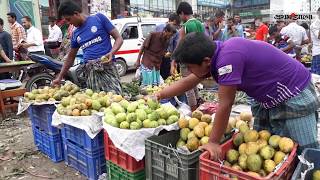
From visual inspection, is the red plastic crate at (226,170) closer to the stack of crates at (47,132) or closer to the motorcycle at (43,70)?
the stack of crates at (47,132)

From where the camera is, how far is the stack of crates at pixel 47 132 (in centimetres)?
450

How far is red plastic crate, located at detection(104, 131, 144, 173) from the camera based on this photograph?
312cm

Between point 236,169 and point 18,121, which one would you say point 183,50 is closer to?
point 236,169

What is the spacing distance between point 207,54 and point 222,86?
0.78ft

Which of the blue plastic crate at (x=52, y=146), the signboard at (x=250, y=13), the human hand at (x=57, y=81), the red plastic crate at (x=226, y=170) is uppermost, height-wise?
the signboard at (x=250, y=13)

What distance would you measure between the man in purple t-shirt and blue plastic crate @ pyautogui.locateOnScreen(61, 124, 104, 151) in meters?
1.59

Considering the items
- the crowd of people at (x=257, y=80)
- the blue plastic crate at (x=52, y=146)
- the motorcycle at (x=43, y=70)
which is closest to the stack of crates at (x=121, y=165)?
the crowd of people at (x=257, y=80)

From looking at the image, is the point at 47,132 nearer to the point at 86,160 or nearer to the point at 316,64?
the point at 86,160

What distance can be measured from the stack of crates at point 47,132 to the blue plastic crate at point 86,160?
247mm

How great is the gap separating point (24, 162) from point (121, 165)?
2094 mm

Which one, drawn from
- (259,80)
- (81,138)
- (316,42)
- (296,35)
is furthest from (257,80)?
(296,35)

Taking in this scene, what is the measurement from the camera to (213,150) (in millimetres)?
2439

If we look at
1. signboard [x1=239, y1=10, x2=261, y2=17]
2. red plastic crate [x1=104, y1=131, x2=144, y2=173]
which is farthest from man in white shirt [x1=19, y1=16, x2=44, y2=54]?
signboard [x1=239, y1=10, x2=261, y2=17]

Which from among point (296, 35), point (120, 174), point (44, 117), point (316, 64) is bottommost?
point (120, 174)
